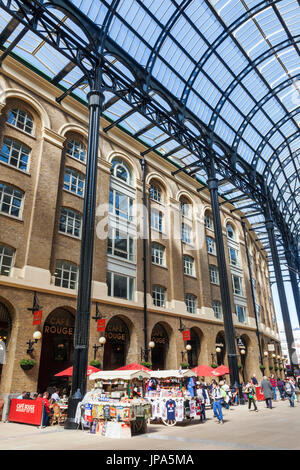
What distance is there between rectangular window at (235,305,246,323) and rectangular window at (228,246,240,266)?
15.0 feet

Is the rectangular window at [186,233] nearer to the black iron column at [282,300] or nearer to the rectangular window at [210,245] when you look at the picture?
the rectangular window at [210,245]

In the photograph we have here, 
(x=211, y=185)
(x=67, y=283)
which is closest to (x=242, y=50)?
(x=211, y=185)

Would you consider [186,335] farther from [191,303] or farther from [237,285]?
[237,285]

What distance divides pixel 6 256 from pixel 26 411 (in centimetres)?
726

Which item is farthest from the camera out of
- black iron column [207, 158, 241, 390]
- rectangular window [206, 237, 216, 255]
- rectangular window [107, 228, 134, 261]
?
rectangular window [206, 237, 216, 255]

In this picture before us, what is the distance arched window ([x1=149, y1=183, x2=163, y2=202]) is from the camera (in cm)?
2722

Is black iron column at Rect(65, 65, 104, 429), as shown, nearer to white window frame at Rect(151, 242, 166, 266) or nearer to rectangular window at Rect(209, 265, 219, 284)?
white window frame at Rect(151, 242, 166, 266)

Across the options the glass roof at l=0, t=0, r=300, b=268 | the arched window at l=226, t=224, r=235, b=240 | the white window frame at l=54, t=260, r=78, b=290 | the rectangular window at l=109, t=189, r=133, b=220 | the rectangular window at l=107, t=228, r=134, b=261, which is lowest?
the white window frame at l=54, t=260, r=78, b=290

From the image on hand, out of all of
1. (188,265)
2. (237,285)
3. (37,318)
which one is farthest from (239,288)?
(37,318)

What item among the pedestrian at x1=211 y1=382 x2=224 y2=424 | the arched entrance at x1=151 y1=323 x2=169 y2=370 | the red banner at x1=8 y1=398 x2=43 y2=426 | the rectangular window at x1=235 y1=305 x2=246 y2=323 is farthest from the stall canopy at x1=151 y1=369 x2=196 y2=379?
the rectangular window at x1=235 y1=305 x2=246 y2=323

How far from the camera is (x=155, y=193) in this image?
91.2 ft

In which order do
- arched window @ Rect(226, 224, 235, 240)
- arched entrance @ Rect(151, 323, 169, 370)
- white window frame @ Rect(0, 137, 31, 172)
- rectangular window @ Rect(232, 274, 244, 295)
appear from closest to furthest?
white window frame @ Rect(0, 137, 31, 172) → arched entrance @ Rect(151, 323, 169, 370) → rectangular window @ Rect(232, 274, 244, 295) → arched window @ Rect(226, 224, 235, 240)

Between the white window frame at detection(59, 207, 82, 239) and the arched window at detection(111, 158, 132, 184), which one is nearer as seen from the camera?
the white window frame at detection(59, 207, 82, 239)
